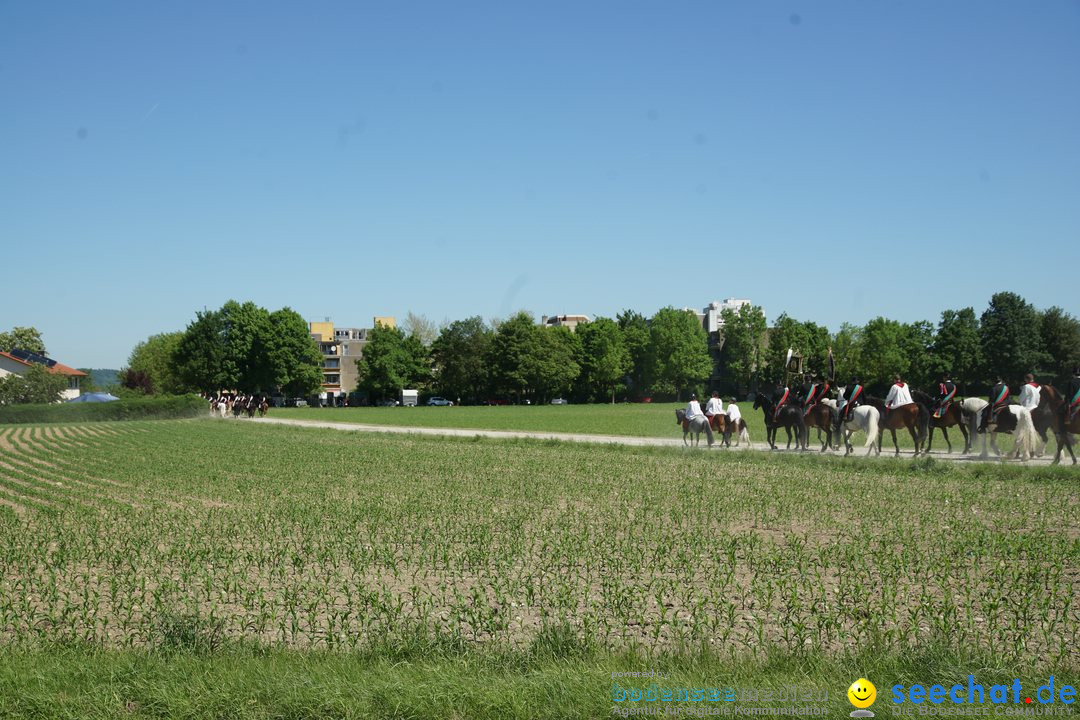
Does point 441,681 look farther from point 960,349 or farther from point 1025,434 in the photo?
point 960,349

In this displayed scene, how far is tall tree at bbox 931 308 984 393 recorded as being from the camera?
9619cm

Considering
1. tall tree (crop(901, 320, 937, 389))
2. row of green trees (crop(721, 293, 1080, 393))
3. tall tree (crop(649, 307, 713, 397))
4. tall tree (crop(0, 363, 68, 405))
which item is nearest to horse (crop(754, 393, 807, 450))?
row of green trees (crop(721, 293, 1080, 393))

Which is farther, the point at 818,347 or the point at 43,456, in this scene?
the point at 818,347

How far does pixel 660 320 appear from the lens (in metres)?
120

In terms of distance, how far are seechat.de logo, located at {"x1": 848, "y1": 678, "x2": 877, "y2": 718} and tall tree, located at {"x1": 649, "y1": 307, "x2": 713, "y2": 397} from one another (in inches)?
4395

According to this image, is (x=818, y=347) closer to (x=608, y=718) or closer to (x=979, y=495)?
(x=979, y=495)

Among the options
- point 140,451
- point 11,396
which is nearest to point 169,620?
point 140,451

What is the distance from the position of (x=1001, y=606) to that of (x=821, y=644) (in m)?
2.57

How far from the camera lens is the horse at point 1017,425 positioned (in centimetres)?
2369

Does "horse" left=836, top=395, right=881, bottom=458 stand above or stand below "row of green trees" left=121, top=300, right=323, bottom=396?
below

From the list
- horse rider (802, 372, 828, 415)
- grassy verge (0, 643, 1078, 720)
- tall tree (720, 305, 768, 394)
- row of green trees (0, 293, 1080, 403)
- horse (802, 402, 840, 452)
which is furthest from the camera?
tall tree (720, 305, 768, 394)

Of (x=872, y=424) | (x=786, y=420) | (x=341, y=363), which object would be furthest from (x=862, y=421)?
(x=341, y=363)

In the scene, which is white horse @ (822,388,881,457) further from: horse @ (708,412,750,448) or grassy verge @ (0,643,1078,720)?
grassy verge @ (0,643,1078,720)

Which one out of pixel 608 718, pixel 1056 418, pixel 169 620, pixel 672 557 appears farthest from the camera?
pixel 1056 418
